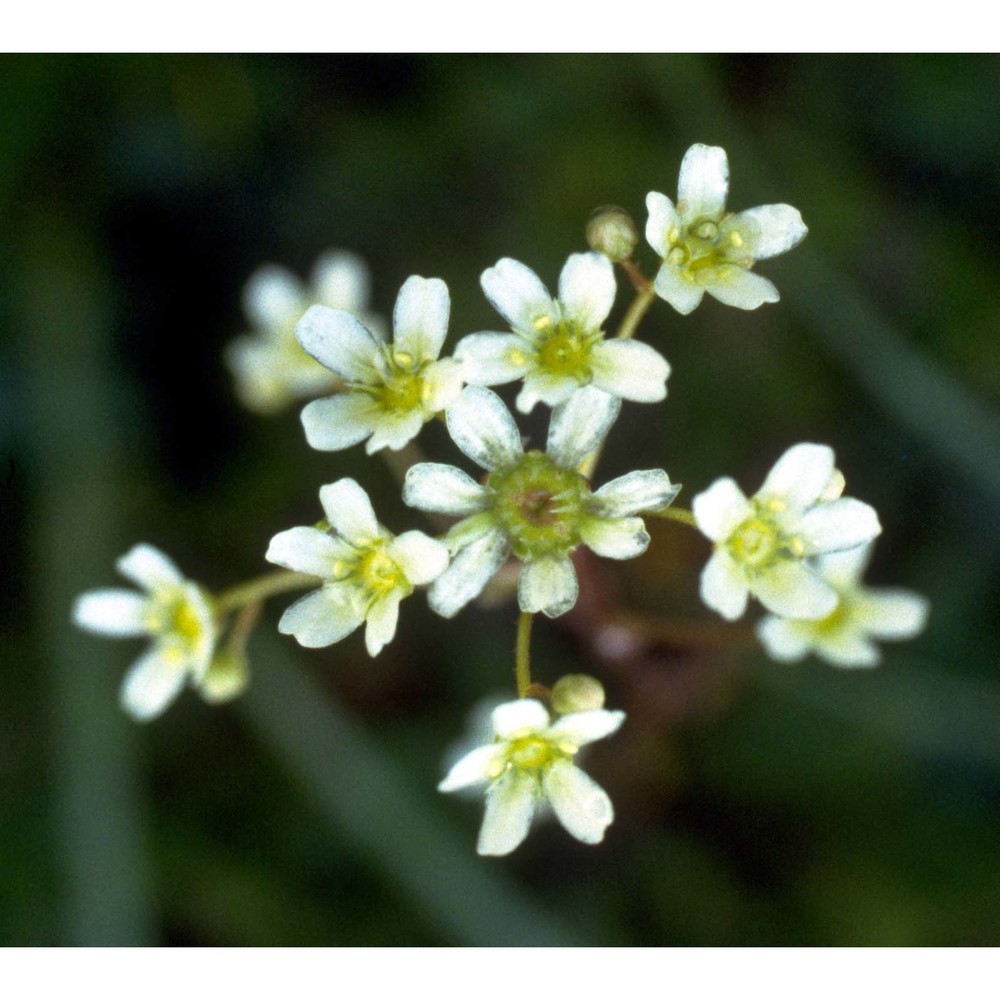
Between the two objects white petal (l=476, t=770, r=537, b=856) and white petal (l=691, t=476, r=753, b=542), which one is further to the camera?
white petal (l=476, t=770, r=537, b=856)

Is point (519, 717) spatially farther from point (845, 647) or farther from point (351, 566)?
point (845, 647)

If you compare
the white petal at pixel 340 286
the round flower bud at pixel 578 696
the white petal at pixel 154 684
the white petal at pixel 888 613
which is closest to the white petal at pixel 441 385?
the round flower bud at pixel 578 696

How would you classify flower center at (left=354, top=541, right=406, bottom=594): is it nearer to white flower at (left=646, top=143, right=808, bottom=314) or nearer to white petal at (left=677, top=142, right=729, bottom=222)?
white flower at (left=646, top=143, right=808, bottom=314)

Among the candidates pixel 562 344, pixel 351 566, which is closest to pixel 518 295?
pixel 562 344

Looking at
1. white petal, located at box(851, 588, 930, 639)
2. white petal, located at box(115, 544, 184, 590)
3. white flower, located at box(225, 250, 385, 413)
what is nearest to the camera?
white petal, located at box(115, 544, 184, 590)

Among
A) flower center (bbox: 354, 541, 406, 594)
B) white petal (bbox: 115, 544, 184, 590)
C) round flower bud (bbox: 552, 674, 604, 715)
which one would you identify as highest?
white petal (bbox: 115, 544, 184, 590)

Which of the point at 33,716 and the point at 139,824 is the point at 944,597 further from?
the point at 33,716

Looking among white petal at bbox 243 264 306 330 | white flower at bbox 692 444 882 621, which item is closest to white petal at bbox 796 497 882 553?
white flower at bbox 692 444 882 621
